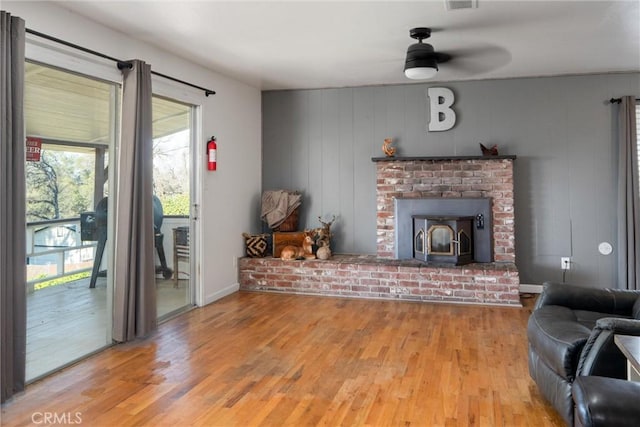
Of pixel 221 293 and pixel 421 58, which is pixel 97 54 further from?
pixel 221 293

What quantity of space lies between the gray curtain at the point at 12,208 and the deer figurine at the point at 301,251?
306cm

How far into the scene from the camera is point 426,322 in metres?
4.19

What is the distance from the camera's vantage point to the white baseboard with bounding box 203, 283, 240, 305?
4.91 meters

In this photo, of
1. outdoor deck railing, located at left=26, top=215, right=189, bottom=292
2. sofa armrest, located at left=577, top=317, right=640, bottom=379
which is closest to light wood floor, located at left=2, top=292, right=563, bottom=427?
sofa armrest, located at left=577, top=317, right=640, bottom=379

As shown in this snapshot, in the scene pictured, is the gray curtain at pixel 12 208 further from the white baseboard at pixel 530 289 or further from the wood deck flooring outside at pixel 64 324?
the white baseboard at pixel 530 289

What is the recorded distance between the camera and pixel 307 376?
2.96 m

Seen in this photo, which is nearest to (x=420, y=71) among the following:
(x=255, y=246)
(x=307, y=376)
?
(x=307, y=376)

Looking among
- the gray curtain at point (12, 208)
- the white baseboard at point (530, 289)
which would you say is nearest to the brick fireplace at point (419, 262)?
the white baseboard at point (530, 289)

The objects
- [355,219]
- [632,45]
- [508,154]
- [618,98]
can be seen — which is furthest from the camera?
[355,219]

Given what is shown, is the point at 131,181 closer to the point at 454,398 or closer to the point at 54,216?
the point at 54,216

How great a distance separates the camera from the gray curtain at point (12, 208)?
2.55 metres

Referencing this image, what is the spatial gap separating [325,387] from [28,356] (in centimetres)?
191

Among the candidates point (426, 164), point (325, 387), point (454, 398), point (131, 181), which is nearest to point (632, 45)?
point (426, 164)

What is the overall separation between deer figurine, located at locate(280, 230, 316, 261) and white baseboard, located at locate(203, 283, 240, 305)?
65 cm
